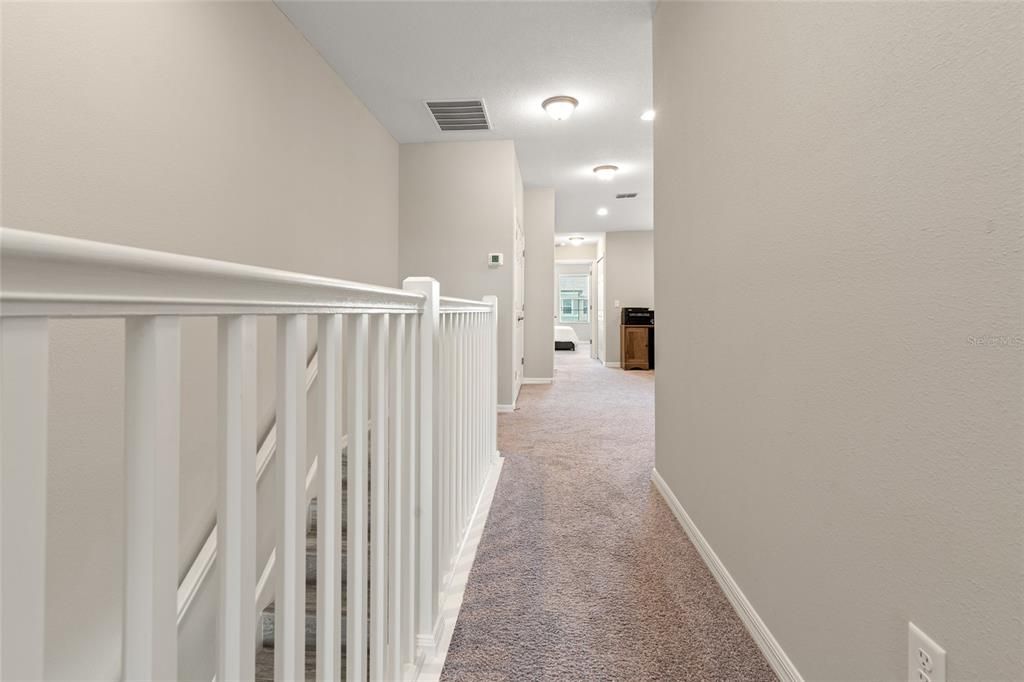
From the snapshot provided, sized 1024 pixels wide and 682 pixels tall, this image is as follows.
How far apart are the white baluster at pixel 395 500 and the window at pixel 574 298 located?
488 inches

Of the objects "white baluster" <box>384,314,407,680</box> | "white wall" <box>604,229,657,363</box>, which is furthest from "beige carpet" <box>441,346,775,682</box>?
"white wall" <box>604,229,657,363</box>

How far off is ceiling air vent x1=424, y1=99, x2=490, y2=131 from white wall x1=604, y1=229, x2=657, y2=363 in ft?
15.9

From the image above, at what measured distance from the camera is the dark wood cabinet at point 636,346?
26.0 feet

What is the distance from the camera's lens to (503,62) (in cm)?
304

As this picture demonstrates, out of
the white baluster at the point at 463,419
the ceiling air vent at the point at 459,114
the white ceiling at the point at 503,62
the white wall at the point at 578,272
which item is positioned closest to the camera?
the white baluster at the point at 463,419

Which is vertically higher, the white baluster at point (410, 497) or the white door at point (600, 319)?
the white door at point (600, 319)

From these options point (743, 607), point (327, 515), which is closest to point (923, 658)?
point (743, 607)

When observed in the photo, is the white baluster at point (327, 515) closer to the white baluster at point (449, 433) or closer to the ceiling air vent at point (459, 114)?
the white baluster at point (449, 433)

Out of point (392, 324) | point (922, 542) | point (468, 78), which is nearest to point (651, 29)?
point (468, 78)

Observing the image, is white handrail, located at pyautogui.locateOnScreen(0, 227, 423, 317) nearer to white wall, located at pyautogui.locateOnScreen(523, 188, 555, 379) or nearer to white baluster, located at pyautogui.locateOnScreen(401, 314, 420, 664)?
white baluster, located at pyautogui.locateOnScreen(401, 314, 420, 664)

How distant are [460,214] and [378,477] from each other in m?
3.78

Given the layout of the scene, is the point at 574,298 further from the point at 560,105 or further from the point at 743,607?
the point at 743,607

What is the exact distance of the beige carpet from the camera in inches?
51.0

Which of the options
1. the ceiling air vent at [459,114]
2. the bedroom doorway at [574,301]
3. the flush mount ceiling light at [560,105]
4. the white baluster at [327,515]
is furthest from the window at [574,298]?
the white baluster at [327,515]
